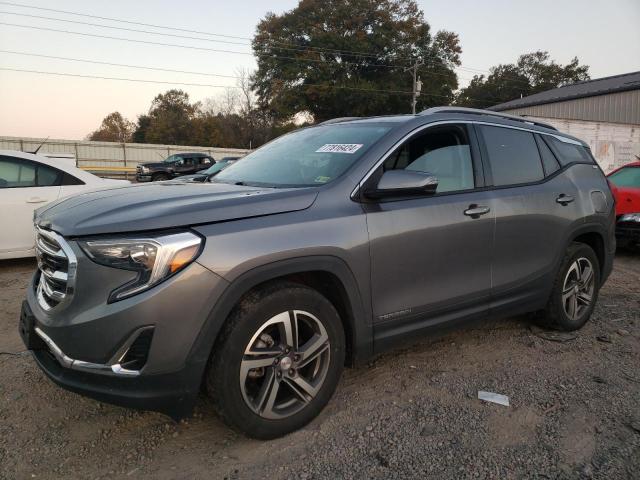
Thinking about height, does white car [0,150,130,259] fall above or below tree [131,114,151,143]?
below

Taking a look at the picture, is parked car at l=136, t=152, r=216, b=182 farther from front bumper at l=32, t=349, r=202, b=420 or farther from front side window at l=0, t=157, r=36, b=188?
front bumper at l=32, t=349, r=202, b=420

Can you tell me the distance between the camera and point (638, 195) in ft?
25.1

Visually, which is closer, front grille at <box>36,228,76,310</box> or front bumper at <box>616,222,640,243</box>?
front grille at <box>36,228,76,310</box>

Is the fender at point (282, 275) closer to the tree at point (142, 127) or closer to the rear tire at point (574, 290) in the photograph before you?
the rear tire at point (574, 290)

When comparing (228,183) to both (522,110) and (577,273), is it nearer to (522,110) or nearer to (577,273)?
(577,273)

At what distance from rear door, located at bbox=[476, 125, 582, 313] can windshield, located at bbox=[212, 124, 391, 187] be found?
98 centimetres

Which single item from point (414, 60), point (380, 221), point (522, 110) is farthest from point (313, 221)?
point (414, 60)

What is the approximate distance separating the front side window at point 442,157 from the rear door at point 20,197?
4.98m

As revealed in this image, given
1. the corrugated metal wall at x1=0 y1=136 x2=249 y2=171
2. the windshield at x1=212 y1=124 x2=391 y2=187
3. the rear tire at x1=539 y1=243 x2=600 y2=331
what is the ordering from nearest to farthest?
1. the windshield at x1=212 y1=124 x2=391 y2=187
2. the rear tire at x1=539 y1=243 x2=600 y2=331
3. the corrugated metal wall at x1=0 y1=136 x2=249 y2=171

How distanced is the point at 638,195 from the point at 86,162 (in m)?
31.5

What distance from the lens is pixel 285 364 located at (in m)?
2.43

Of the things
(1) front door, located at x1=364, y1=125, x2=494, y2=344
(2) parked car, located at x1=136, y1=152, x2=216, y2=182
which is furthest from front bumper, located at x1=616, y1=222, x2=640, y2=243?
(2) parked car, located at x1=136, y1=152, x2=216, y2=182

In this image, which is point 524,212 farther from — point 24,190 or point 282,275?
point 24,190

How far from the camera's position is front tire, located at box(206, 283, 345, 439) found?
7.38 ft
